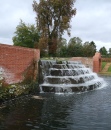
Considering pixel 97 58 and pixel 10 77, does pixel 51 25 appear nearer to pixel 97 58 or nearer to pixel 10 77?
pixel 97 58

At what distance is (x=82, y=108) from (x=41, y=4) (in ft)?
83.0

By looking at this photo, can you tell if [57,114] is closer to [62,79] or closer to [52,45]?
[62,79]

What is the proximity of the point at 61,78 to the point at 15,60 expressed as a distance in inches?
131

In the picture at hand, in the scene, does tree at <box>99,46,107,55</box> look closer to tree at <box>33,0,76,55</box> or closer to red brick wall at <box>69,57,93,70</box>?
tree at <box>33,0,76,55</box>

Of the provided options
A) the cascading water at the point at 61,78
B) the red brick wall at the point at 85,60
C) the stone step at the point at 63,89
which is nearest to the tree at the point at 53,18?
the red brick wall at the point at 85,60

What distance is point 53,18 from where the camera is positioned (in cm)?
3444

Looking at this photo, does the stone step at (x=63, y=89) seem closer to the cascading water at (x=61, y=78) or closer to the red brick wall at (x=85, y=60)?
the cascading water at (x=61, y=78)

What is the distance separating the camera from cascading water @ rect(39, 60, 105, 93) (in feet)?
51.3

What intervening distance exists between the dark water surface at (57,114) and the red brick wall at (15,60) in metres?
2.02

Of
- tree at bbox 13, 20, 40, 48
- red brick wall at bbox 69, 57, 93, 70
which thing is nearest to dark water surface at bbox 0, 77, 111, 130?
red brick wall at bbox 69, 57, 93, 70

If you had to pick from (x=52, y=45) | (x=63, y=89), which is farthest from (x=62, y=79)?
(x=52, y=45)

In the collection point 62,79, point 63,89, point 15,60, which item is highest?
point 15,60

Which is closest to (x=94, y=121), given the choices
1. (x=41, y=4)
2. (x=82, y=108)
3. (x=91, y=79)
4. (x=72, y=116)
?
(x=72, y=116)

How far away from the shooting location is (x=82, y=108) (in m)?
10.6
